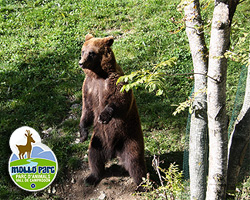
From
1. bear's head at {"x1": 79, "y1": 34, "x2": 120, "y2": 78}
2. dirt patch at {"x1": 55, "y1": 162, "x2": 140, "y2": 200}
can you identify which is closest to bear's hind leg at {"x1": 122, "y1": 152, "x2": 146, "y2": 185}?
dirt patch at {"x1": 55, "y1": 162, "x2": 140, "y2": 200}

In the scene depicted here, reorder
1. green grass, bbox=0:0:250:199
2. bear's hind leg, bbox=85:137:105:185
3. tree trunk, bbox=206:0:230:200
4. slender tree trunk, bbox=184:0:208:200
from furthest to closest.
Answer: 1. green grass, bbox=0:0:250:199
2. bear's hind leg, bbox=85:137:105:185
3. slender tree trunk, bbox=184:0:208:200
4. tree trunk, bbox=206:0:230:200

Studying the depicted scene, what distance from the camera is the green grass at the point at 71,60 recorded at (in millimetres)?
5828

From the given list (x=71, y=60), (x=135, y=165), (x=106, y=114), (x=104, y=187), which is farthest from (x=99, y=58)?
(x=71, y=60)

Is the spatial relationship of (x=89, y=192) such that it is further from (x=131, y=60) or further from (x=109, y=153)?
(x=131, y=60)

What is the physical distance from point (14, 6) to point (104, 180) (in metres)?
6.86

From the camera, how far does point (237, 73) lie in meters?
6.58

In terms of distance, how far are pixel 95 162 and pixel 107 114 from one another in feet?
3.26

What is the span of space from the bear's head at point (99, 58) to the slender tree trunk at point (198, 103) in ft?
4.65

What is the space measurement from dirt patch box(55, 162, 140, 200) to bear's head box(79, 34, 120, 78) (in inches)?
67.1

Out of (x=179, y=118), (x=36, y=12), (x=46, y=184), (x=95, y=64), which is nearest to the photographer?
(x=95, y=64)

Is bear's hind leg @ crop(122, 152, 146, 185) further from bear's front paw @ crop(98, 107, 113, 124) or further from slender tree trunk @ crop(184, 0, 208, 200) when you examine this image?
slender tree trunk @ crop(184, 0, 208, 200)

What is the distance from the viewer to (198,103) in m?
3.18

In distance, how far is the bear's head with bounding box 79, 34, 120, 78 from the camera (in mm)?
4227

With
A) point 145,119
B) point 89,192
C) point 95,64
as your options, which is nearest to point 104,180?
point 89,192
